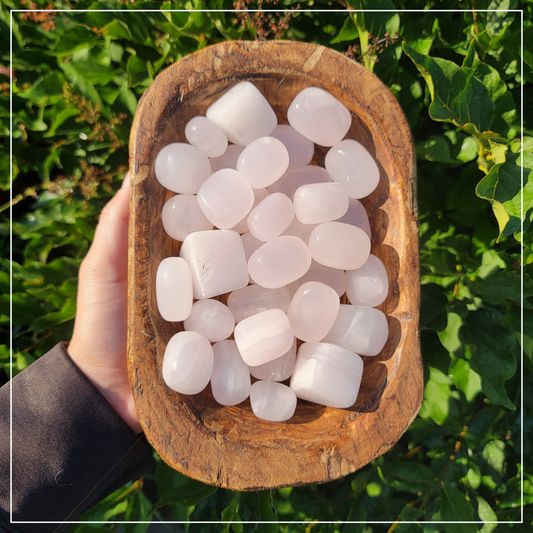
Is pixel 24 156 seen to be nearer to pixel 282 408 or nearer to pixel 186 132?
pixel 186 132

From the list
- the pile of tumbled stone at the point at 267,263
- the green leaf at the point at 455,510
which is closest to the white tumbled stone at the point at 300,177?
the pile of tumbled stone at the point at 267,263

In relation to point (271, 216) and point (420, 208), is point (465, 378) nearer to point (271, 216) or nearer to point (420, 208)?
point (420, 208)

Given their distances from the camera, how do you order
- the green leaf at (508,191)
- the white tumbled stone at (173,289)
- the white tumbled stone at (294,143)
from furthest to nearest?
the white tumbled stone at (294,143) < the white tumbled stone at (173,289) < the green leaf at (508,191)

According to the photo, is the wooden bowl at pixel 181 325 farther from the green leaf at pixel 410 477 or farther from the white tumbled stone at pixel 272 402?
the green leaf at pixel 410 477

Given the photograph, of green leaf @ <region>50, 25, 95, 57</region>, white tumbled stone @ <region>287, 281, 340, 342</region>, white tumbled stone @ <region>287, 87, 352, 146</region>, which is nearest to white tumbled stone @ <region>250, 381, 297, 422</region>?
white tumbled stone @ <region>287, 281, 340, 342</region>

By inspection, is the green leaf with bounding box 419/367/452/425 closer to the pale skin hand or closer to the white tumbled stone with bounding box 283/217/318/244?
the white tumbled stone with bounding box 283/217/318/244
